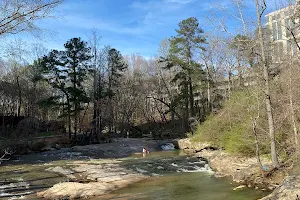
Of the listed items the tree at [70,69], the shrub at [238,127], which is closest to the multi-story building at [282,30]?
the shrub at [238,127]

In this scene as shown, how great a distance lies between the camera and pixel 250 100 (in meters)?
16.0

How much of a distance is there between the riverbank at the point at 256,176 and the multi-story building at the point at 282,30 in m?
4.59

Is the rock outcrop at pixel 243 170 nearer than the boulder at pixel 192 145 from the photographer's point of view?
Yes

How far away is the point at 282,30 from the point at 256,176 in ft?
19.2

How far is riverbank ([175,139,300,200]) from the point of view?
6.65 metres

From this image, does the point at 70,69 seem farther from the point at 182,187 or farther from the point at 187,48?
the point at 182,187

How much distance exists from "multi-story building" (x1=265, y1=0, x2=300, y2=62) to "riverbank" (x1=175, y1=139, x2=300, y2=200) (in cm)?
459

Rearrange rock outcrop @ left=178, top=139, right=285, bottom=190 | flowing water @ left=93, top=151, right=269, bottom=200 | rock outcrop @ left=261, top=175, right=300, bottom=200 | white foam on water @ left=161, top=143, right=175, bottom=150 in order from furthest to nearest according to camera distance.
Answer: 1. white foam on water @ left=161, top=143, right=175, bottom=150
2. rock outcrop @ left=178, top=139, right=285, bottom=190
3. flowing water @ left=93, top=151, right=269, bottom=200
4. rock outcrop @ left=261, top=175, right=300, bottom=200

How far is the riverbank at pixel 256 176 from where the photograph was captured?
6.65 metres

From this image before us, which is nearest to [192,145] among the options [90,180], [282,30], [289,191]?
[90,180]

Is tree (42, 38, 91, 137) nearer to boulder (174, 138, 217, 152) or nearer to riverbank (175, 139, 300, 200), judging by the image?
boulder (174, 138, 217, 152)

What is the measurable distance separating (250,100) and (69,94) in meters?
26.1

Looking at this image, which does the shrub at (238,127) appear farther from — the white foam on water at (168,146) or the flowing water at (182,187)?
the white foam on water at (168,146)

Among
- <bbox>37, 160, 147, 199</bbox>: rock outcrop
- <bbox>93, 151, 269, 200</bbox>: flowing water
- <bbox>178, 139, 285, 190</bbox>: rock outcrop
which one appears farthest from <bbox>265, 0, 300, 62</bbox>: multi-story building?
<bbox>37, 160, 147, 199</bbox>: rock outcrop
